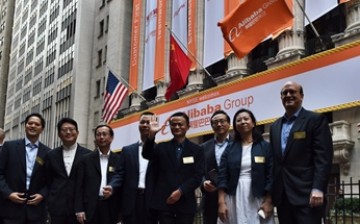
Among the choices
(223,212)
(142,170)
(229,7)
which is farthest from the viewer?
(229,7)

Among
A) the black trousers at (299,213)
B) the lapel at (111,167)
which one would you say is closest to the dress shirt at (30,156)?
the lapel at (111,167)

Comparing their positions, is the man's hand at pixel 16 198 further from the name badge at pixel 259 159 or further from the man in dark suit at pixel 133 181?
the name badge at pixel 259 159

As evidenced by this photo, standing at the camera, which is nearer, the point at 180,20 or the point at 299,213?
the point at 299,213

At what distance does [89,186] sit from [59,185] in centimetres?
45

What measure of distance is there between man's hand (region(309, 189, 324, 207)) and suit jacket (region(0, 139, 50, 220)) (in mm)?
3982

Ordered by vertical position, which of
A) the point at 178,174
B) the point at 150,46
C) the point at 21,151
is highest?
the point at 150,46

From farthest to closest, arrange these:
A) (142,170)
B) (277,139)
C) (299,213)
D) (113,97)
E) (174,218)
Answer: (113,97) < (142,170) < (174,218) < (277,139) < (299,213)

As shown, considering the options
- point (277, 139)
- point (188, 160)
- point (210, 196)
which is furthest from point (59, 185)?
point (277, 139)

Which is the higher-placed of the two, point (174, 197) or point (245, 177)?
point (245, 177)

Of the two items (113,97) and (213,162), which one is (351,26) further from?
(213,162)

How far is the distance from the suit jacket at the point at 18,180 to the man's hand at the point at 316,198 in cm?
398

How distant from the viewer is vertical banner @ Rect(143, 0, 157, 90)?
2827 centimetres

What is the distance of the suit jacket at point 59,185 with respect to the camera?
7.04 metres

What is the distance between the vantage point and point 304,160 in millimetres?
5250
